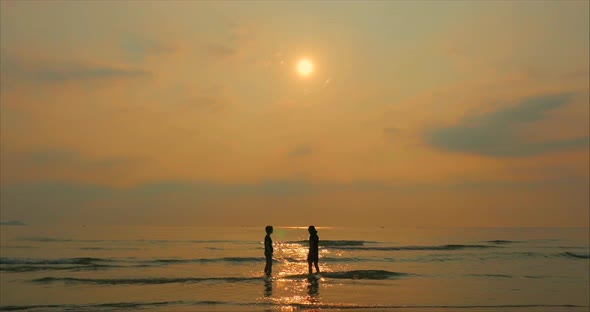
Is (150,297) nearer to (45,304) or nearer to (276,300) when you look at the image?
(45,304)

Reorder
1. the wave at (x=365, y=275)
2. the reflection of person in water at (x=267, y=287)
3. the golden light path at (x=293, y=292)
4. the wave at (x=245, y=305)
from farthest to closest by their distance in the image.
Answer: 1. the wave at (x=365, y=275)
2. the reflection of person in water at (x=267, y=287)
3. the golden light path at (x=293, y=292)
4. the wave at (x=245, y=305)

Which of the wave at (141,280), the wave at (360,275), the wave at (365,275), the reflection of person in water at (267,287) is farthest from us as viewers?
the wave at (365,275)

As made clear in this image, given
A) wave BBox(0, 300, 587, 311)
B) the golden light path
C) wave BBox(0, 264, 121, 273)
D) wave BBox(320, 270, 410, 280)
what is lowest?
wave BBox(0, 300, 587, 311)

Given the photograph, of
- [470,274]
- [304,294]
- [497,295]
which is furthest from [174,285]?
[470,274]

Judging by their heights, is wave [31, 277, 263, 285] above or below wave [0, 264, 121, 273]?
below

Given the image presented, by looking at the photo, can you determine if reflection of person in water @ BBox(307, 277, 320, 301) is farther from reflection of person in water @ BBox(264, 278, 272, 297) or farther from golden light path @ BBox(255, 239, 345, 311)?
reflection of person in water @ BBox(264, 278, 272, 297)

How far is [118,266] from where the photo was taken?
30906 millimetres

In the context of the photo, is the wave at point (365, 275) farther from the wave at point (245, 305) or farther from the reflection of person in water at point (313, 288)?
the wave at point (245, 305)

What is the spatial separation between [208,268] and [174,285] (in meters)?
8.40

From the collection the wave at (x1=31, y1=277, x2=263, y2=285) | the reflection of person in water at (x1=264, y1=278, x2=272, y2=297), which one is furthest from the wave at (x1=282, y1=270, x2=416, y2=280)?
the wave at (x1=31, y1=277, x2=263, y2=285)

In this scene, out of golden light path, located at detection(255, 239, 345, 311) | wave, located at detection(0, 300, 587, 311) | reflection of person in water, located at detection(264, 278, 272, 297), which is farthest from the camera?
reflection of person in water, located at detection(264, 278, 272, 297)

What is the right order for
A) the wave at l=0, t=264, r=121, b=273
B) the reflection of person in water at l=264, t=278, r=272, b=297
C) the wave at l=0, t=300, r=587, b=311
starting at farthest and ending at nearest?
1. the wave at l=0, t=264, r=121, b=273
2. the reflection of person in water at l=264, t=278, r=272, b=297
3. the wave at l=0, t=300, r=587, b=311

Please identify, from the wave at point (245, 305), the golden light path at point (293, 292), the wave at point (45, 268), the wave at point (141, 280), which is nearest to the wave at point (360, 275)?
the golden light path at point (293, 292)

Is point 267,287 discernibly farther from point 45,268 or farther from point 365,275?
point 45,268
